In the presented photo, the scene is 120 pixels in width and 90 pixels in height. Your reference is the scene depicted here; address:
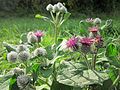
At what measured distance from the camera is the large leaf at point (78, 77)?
71.0 inches

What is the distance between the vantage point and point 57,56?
2.00 m

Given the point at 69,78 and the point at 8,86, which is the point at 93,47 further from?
the point at 8,86

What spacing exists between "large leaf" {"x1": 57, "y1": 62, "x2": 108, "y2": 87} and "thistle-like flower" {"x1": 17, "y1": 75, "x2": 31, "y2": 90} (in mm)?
144

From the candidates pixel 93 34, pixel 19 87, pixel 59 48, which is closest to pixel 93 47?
pixel 93 34

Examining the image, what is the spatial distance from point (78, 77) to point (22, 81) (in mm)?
250

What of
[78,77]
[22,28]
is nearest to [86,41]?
[78,77]

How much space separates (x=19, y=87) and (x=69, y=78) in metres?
0.24

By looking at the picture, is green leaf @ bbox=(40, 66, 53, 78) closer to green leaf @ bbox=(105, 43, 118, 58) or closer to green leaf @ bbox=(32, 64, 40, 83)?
green leaf @ bbox=(32, 64, 40, 83)

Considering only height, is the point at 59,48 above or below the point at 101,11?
below

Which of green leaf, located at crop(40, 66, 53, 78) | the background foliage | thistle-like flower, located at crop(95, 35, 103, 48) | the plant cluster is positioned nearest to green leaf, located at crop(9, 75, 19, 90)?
the plant cluster

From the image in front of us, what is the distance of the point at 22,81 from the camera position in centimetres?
186

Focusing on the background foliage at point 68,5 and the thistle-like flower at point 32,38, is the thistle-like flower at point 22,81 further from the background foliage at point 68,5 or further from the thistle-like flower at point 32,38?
the background foliage at point 68,5

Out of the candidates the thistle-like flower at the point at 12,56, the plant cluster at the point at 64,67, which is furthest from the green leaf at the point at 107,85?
the thistle-like flower at the point at 12,56

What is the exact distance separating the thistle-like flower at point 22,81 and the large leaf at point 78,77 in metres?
0.14
